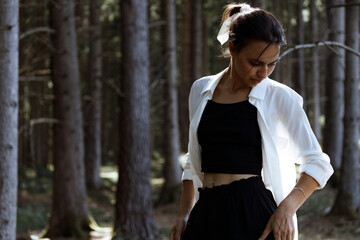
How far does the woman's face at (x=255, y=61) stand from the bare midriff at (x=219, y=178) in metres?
0.43

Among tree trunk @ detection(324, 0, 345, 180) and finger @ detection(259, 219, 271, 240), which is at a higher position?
tree trunk @ detection(324, 0, 345, 180)

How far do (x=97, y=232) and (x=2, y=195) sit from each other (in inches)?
238

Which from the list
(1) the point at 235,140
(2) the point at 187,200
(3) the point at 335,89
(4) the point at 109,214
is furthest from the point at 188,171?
(4) the point at 109,214

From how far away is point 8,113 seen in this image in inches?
221

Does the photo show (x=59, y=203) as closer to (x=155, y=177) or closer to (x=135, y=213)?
(x=135, y=213)

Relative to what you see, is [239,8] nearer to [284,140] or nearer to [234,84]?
[234,84]

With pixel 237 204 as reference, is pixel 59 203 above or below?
below

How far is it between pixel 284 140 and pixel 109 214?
45.3 feet

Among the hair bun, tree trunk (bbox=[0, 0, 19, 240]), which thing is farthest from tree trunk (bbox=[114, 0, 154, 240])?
the hair bun

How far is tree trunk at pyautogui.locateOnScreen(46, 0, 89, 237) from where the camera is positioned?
11.3 meters

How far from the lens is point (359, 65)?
11312 millimetres

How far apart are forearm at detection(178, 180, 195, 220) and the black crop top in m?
0.29

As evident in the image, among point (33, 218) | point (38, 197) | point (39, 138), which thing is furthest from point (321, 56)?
point (33, 218)

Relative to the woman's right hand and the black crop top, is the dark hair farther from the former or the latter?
the woman's right hand
